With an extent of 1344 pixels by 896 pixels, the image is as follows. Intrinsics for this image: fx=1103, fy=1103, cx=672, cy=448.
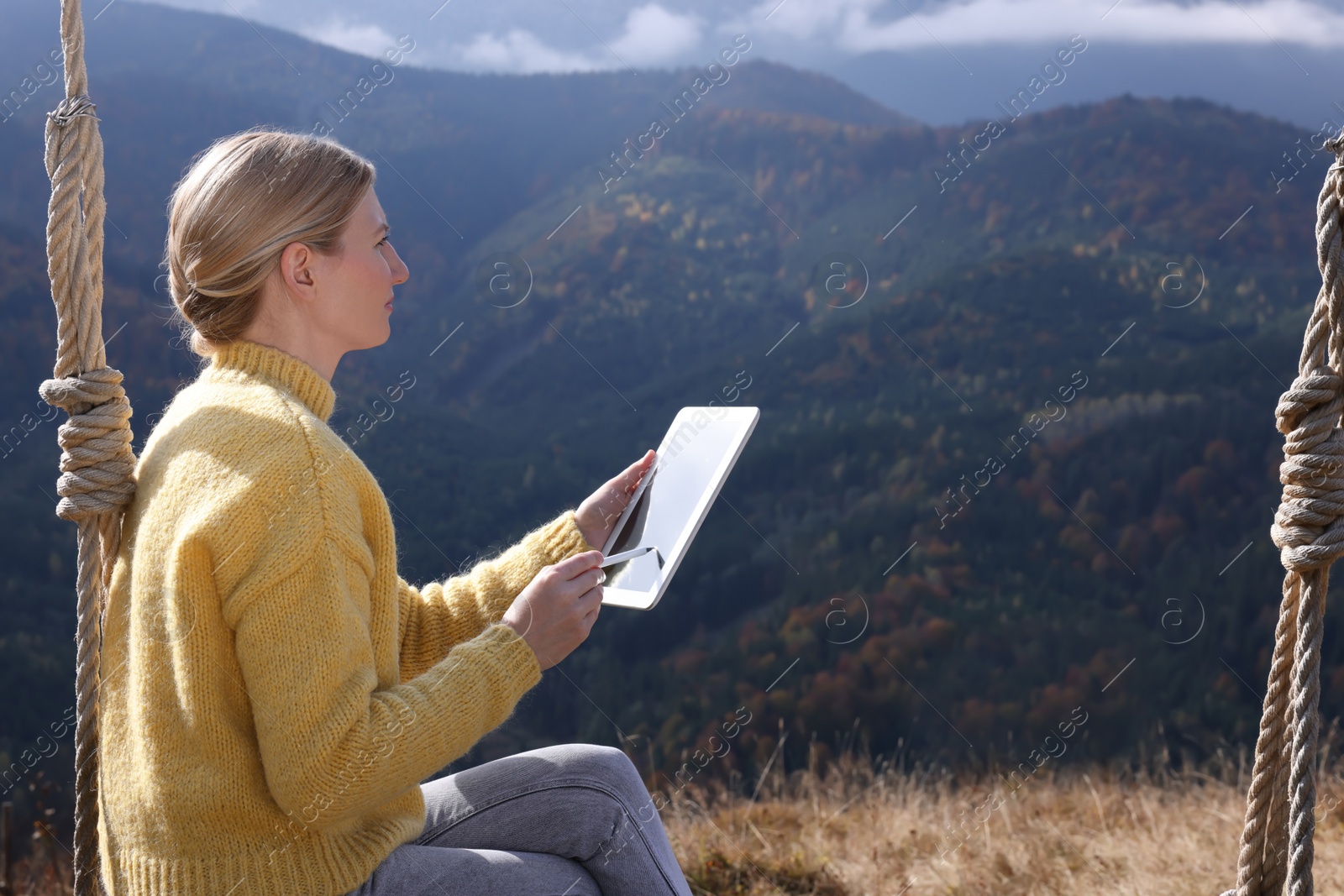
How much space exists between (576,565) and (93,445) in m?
0.75

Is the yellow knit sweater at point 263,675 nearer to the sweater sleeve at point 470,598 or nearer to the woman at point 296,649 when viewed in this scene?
the woman at point 296,649

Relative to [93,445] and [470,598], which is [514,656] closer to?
[470,598]

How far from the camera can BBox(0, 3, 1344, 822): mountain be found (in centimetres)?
843

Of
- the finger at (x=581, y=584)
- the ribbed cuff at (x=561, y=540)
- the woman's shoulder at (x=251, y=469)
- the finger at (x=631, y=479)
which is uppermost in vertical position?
the woman's shoulder at (x=251, y=469)

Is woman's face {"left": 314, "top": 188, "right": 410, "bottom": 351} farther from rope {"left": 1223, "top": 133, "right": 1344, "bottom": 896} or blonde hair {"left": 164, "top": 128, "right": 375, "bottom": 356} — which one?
rope {"left": 1223, "top": 133, "right": 1344, "bottom": 896}

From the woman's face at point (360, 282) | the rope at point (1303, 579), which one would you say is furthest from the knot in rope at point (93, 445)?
the rope at point (1303, 579)

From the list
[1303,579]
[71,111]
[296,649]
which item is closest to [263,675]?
[296,649]

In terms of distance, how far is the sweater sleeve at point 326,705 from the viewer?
4.34 ft

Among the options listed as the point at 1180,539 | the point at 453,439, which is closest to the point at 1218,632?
the point at 1180,539

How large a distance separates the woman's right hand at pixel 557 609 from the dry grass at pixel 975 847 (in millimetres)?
1775

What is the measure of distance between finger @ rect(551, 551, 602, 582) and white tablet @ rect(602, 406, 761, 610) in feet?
0.70

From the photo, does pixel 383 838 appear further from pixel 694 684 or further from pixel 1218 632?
pixel 1218 632

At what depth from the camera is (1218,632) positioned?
870cm

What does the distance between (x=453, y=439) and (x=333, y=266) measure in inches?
349
